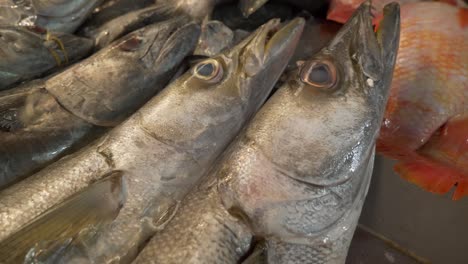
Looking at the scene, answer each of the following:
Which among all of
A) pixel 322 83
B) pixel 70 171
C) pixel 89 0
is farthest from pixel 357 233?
pixel 89 0

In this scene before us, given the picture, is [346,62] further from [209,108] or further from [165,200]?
[165,200]

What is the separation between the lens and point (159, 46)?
1631 millimetres

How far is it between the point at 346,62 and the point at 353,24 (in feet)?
0.48

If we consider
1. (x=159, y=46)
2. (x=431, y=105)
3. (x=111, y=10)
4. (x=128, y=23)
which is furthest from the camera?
(x=111, y=10)

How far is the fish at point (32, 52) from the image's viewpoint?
1733 millimetres

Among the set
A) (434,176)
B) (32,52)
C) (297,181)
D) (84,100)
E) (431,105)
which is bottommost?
(434,176)

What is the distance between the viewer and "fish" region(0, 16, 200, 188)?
1.53 meters

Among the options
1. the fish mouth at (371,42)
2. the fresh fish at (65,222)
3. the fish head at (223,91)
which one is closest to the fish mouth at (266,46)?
the fish head at (223,91)

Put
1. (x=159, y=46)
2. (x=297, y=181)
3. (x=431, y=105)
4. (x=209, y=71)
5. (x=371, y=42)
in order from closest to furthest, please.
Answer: (x=297, y=181), (x=371, y=42), (x=209, y=71), (x=431, y=105), (x=159, y=46)

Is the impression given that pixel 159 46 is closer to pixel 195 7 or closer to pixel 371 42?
pixel 195 7

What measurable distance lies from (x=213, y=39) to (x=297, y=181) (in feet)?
2.92

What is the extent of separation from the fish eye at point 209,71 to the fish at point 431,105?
0.59 m

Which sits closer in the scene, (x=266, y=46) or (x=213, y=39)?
(x=266, y=46)

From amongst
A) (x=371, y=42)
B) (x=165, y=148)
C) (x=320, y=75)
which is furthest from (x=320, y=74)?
(x=165, y=148)
